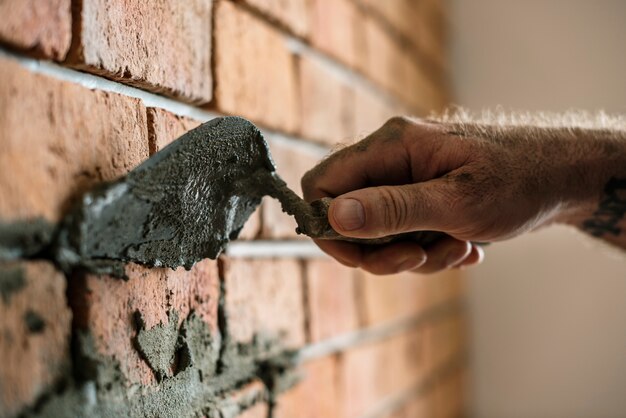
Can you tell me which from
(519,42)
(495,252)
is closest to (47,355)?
(495,252)

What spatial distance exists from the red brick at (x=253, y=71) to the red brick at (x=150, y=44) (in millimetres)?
31

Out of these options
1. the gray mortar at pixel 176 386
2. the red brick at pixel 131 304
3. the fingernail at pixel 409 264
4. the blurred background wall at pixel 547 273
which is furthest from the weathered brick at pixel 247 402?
the blurred background wall at pixel 547 273

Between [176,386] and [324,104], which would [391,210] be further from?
[324,104]

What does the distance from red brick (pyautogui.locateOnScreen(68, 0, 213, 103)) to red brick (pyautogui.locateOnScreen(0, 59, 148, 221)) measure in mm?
33

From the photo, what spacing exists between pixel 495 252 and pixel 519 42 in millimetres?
705

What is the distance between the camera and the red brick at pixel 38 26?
1.62 ft

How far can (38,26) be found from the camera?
52 centimetres

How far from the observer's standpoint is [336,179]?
2.57 ft

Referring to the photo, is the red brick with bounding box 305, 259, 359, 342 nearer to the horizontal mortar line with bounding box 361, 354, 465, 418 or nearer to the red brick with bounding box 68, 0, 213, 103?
the horizontal mortar line with bounding box 361, 354, 465, 418

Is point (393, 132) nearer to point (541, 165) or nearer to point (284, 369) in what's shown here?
point (541, 165)

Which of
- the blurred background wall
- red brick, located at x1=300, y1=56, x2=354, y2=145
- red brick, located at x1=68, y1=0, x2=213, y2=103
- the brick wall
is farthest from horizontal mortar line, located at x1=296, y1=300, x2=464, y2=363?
red brick, located at x1=68, y1=0, x2=213, y2=103

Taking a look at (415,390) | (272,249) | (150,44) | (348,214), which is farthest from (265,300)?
(415,390)

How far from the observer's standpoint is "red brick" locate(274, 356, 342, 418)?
958 mm

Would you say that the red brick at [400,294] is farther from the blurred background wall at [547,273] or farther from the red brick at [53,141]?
the red brick at [53,141]
